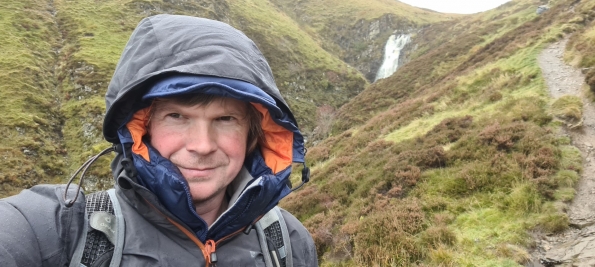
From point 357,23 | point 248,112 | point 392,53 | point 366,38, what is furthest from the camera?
point 357,23

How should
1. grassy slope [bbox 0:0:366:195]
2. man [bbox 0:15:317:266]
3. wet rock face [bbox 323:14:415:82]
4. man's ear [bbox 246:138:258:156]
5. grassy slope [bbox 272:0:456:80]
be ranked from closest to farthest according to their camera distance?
1. man [bbox 0:15:317:266]
2. man's ear [bbox 246:138:258:156]
3. grassy slope [bbox 0:0:366:195]
4. wet rock face [bbox 323:14:415:82]
5. grassy slope [bbox 272:0:456:80]

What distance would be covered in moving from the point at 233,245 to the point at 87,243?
0.91 m

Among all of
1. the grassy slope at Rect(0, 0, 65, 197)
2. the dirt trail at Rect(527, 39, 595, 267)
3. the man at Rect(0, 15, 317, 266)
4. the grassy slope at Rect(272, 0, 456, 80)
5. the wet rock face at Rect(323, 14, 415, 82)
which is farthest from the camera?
the grassy slope at Rect(272, 0, 456, 80)

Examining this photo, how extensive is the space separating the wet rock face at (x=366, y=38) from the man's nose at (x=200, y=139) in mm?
64041

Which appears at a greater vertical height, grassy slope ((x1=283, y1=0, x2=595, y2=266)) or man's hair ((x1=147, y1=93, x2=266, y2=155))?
man's hair ((x1=147, y1=93, x2=266, y2=155))

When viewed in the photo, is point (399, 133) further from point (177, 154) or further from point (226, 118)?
point (177, 154)

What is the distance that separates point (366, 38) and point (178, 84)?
77.8m

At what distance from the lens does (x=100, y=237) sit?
1825 mm

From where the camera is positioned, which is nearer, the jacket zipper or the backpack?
the backpack

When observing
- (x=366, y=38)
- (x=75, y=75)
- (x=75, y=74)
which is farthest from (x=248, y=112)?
(x=366, y=38)

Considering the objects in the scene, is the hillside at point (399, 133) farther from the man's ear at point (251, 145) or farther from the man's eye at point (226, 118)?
the man's eye at point (226, 118)

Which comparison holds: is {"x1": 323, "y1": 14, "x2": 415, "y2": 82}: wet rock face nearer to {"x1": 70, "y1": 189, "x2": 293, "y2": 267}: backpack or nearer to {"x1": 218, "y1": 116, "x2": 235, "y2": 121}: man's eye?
{"x1": 218, "y1": 116, "x2": 235, "y2": 121}: man's eye

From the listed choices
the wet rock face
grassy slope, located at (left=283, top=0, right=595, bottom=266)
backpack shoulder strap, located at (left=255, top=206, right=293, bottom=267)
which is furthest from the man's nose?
the wet rock face

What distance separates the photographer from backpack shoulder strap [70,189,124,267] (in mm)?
1740
